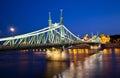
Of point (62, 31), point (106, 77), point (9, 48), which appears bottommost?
point (106, 77)

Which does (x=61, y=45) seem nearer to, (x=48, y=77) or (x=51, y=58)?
(x=51, y=58)

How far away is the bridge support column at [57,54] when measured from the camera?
4805 cm

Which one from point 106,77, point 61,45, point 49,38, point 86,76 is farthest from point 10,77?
point 49,38

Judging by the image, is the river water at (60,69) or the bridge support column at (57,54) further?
the bridge support column at (57,54)

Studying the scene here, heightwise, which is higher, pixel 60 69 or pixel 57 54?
pixel 57 54

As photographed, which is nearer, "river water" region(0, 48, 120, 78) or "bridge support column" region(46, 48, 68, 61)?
"river water" region(0, 48, 120, 78)

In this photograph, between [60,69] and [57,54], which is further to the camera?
[57,54]

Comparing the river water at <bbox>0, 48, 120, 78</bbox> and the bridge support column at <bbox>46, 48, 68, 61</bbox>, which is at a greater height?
the bridge support column at <bbox>46, 48, 68, 61</bbox>

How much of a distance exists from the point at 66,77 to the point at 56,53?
2041 centimetres

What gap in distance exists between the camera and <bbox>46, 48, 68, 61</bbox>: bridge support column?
48.1m

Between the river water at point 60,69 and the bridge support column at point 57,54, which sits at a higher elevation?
the bridge support column at point 57,54

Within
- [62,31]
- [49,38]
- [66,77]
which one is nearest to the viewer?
[66,77]

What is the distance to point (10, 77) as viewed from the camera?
30.6 metres

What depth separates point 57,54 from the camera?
4853cm
